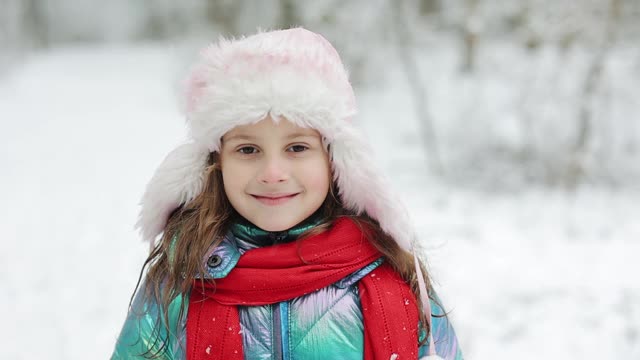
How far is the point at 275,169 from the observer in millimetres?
1539

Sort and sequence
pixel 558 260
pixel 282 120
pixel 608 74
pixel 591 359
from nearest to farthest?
pixel 282 120 → pixel 591 359 → pixel 558 260 → pixel 608 74

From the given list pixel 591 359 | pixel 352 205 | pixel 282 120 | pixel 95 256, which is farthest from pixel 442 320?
pixel 95 256

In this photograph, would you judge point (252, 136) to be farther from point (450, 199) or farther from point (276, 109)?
point (450, 199)

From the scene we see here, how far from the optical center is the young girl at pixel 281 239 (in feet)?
5.21

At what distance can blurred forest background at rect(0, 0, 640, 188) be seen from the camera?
307 inches

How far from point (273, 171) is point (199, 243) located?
31 centimetres

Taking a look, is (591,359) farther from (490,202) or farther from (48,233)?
(48,233)

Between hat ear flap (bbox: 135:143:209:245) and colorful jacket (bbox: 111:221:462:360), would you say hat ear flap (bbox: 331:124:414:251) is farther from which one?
hat ear flap (bbox: 135:143:209:245)

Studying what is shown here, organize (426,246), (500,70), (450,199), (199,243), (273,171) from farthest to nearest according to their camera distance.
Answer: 1. (500,70)
2. (450,199)
3. (426,246)
4. (199,243)
5. (273,171)

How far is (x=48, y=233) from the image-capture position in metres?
5.77

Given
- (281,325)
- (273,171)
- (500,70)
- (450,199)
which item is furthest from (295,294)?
(500,70)

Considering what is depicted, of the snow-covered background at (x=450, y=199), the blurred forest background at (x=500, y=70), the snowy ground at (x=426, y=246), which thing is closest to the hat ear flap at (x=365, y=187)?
the snow-covered background at (x=450, y=199)

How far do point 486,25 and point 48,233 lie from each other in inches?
Result: 364

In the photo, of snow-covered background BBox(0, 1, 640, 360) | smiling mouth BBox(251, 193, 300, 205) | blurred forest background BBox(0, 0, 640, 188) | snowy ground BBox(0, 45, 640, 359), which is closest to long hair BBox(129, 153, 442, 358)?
smiling mouth BBox(251, 193, 300, 205)
